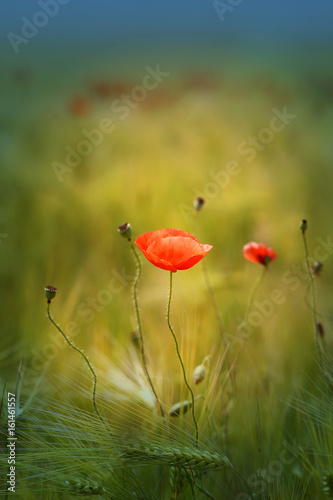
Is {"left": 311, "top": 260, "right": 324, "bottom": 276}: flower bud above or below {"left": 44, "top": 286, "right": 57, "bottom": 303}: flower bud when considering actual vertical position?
above

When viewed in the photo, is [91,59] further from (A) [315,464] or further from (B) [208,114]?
(A) [315,464]

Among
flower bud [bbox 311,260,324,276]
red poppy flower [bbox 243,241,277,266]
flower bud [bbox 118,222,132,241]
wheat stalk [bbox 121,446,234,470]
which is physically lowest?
wheat stalk [bbox 121,446,234,470]

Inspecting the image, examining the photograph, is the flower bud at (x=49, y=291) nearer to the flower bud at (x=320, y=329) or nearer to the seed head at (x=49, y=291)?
the seed head at (x=49, y=291)

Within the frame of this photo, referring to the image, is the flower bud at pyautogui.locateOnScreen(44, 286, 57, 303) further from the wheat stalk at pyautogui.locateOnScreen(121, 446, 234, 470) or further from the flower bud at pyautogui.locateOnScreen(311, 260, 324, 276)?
the flower bud at pyautogui.locateOnScreen(311, 260, 324, 276)

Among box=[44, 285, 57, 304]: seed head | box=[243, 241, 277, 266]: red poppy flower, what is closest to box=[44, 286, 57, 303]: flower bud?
box=[44, 285, 57, 304]: seed head

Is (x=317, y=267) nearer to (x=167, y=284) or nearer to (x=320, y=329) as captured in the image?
(x=320, y=329)

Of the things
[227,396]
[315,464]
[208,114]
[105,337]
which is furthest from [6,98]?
[315,464]
